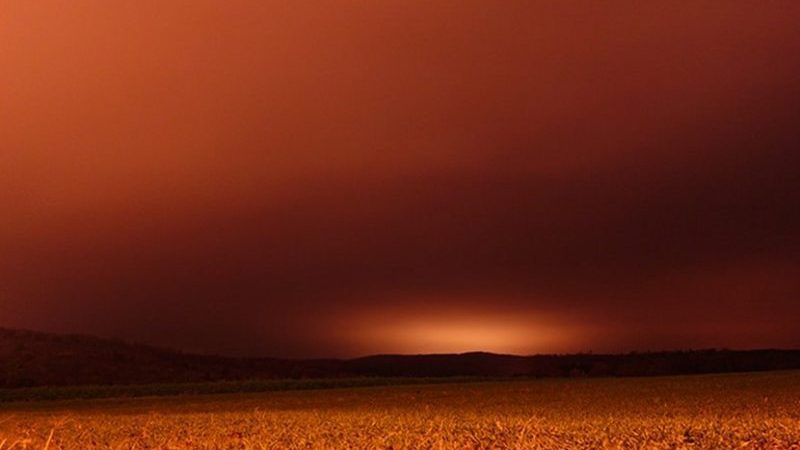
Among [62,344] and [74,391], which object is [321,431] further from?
[62,344]

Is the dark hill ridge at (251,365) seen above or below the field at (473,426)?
above

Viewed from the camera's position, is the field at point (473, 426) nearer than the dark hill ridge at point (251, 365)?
Yes

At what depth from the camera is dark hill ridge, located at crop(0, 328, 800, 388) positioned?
141ft

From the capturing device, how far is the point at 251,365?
51875 millimetres

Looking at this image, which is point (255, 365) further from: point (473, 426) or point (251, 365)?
point (473, 426)

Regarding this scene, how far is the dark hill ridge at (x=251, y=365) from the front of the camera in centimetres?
4297

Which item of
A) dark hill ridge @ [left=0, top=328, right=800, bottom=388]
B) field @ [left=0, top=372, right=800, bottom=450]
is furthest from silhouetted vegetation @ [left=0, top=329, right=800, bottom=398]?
field @ [left=0, top=372, right=800, bottom=450]

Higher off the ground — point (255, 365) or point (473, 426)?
point (255, 365)

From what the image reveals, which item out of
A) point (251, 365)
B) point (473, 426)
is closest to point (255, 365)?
point (251, 365)

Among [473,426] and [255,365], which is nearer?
[473,426]

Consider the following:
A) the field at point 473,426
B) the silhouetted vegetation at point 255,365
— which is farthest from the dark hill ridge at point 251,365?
the field at point 473,426

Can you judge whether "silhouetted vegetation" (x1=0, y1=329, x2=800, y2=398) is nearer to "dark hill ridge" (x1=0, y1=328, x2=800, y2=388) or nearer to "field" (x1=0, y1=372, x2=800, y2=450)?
"dark hill ridge" (x1=0, y1=328, x2=800, y2=388)

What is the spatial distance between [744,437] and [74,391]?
2673cm

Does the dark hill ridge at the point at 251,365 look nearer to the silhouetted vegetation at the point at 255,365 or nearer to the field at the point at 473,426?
the silhouetted vegetation at the point at 255,365
